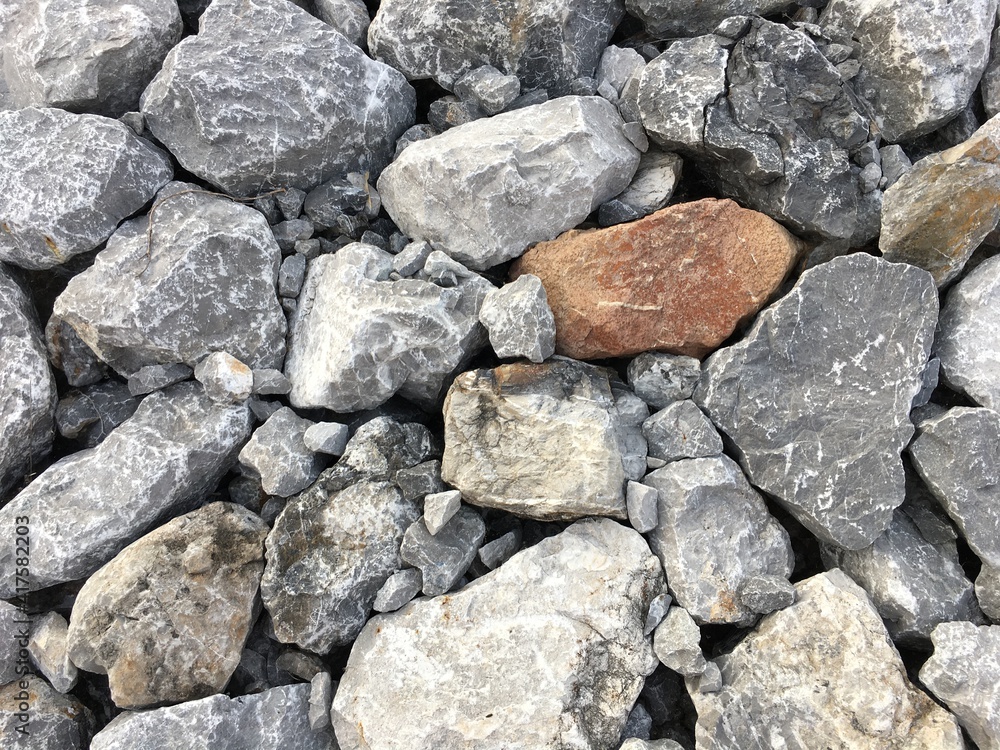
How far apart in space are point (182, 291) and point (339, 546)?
105 cm

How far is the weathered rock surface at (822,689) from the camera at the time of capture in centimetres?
198

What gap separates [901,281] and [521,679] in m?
1.78

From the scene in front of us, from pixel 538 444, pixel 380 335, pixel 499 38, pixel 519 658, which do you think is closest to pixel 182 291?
pixel 380 335

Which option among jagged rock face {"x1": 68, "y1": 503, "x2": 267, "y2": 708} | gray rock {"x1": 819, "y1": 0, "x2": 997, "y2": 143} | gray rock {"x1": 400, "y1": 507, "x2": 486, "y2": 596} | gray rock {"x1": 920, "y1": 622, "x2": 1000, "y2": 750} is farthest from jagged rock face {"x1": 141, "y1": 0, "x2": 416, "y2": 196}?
gray rock {"x1": 920, "y1": 622, "x2": 1000, "y2": 750}

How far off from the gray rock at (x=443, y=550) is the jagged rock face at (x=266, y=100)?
56.3 inches

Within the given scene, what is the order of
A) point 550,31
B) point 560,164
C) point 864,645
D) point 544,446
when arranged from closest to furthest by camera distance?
point 864,645, point 544,446, point 560,164, point 550,31

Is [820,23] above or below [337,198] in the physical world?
above

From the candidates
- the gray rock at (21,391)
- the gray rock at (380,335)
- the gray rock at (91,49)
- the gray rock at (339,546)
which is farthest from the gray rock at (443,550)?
the gray rock at (91,49)

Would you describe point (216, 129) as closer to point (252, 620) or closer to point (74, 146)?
point (74, 146)

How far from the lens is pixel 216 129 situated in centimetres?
248

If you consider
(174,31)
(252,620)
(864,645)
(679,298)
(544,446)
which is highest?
(174,31)

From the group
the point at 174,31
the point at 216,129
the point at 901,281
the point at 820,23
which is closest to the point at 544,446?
the point at 901,281

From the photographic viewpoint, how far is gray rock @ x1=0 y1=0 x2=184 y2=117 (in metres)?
2.61

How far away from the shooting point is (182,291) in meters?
2.41
